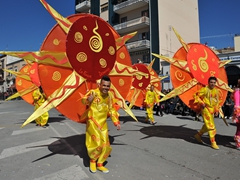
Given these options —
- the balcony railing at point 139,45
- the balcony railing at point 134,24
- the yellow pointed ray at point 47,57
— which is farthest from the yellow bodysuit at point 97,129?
the balcony railing at point 134,24

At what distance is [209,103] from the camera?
483 cm

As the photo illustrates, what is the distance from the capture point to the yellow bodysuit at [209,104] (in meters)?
4.80

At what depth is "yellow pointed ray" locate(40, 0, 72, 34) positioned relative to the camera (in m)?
3.28

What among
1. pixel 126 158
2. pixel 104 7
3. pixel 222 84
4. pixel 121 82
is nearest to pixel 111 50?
pixel 121 82

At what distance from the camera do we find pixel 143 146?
5.10m

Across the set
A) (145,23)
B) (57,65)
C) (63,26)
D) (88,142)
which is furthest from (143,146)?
(145,23)

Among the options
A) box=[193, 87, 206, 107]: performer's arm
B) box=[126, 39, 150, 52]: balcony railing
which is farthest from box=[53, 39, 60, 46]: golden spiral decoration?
box=[126, 39, 150, 52]: balcony railing

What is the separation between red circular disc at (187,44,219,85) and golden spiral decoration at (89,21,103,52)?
2.36 metres

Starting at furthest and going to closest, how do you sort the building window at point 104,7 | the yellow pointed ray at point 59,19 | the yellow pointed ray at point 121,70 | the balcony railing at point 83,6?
the balcony railing at point 83,6 → the building window at point 104,7 → the yellow pointed ray at point 121,70 → the yellow pointed ray at point 59,19

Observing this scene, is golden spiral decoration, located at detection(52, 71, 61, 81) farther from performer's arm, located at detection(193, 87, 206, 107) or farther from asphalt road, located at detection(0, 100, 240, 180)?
performer's arm, located at detection(193, 87, 206, 107)

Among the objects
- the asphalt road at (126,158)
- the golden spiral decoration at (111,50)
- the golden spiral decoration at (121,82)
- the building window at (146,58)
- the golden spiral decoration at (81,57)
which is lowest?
the asphalt road at (126,158)

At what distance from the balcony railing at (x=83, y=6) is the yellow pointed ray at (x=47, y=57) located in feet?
98.5

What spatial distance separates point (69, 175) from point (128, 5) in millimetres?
23666

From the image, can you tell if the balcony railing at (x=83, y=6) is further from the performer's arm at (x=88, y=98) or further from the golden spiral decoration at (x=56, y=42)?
the performer's arm at (x=88, y=98)
